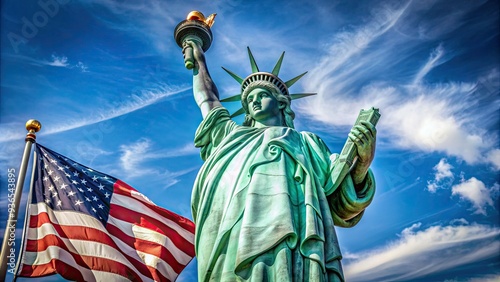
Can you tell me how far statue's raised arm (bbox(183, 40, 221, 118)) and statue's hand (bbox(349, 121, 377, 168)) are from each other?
3.18m

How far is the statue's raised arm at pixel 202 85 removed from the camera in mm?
10016

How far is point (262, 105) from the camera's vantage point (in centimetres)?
904

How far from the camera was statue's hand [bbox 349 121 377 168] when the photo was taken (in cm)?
747

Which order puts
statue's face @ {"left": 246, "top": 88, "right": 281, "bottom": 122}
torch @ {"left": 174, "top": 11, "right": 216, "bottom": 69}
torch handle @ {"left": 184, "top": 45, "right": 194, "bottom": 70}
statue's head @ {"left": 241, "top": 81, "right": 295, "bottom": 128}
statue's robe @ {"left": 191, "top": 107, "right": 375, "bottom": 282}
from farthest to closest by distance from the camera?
torch @ {"left": 174, "top": 11, "right": 216, "bottom": 69} < torch handle @ {"left": 184, "top": 45, "right": 194, "bottom": 70} < statue's head @ {"left": 241, "top": 81, "right": 295, "bottom": 128} < statue's face @ {"left": 246, "top": 88, "right": 281, "bottom": 122} < statue's robe @ {"left": 191, "top": 107, "right": 375, "bottom": 282}

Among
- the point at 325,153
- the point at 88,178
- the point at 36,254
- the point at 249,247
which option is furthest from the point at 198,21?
the point at 249,247

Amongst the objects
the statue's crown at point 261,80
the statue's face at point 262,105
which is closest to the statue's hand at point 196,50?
the statue's crown at point 261,80

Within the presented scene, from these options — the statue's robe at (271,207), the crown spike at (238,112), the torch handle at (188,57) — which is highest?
the torch handle at (188,57)

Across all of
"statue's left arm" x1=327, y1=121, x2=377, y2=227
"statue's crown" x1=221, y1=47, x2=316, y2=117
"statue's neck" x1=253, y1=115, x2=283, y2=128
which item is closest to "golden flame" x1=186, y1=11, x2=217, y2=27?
"statue's crown" x1=221, y1=47, x2=316, y2=117

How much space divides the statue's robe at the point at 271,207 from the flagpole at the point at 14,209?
4.17 metres

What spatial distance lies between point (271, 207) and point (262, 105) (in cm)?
256

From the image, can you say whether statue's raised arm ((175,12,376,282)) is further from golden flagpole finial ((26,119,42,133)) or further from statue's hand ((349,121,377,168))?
golden flagpole finial ((26,119,42,133))

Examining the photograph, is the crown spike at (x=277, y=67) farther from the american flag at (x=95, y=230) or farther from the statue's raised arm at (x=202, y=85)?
the american flag at (x=95, y=230)

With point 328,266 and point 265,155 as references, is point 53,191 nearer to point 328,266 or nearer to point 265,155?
point 265,155

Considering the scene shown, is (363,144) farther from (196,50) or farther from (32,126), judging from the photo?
(32,126)
